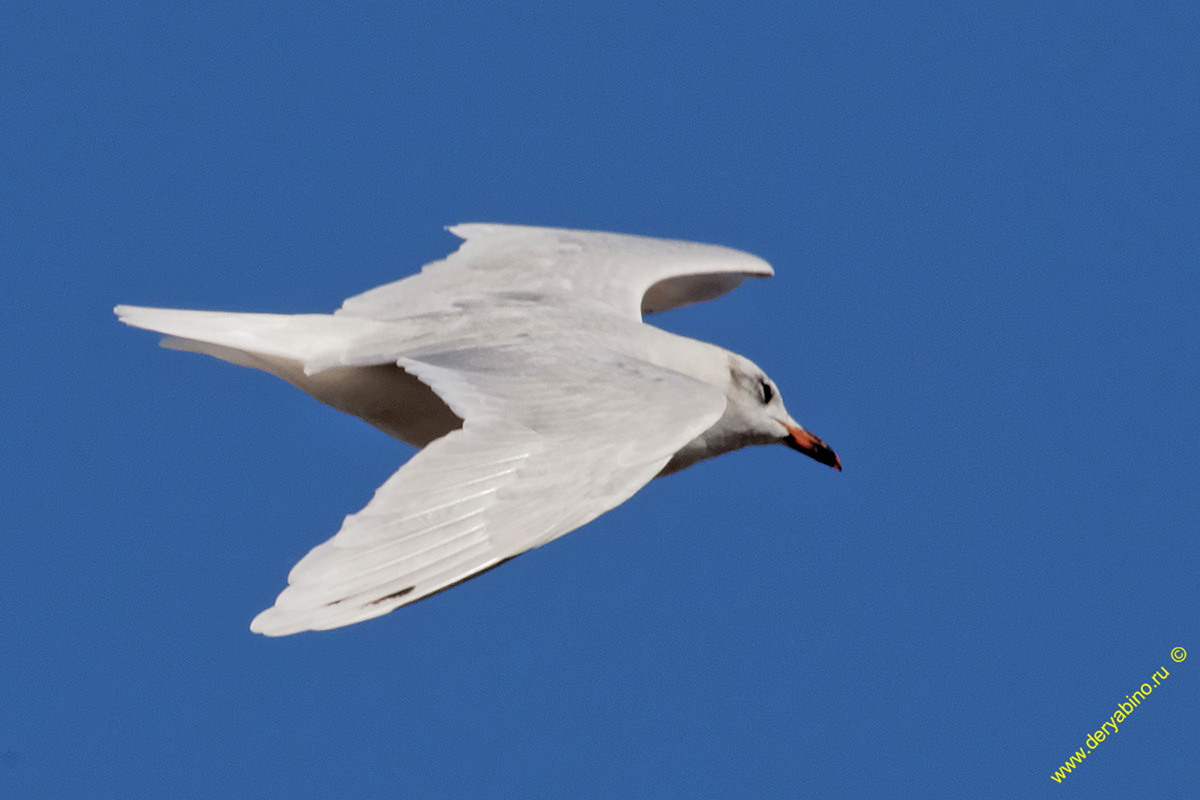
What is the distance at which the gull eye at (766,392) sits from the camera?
5.39 metres

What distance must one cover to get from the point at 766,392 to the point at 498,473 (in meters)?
1.63

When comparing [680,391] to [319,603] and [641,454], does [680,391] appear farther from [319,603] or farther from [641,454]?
[319,603]

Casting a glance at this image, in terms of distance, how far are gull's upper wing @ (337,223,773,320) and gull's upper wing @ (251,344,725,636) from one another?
2.85 ft

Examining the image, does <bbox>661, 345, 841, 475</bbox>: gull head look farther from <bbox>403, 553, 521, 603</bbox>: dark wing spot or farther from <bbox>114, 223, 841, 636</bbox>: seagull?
<bbox>403, 553, 521, 603</bbox>: dark wing spot

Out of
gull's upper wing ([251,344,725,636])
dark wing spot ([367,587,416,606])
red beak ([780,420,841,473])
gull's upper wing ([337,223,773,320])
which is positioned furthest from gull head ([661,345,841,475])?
dark wing spot ([367,587,416,606])

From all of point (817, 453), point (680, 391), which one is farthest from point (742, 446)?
point (680, 391)

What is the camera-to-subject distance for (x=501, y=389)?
443 centimetres

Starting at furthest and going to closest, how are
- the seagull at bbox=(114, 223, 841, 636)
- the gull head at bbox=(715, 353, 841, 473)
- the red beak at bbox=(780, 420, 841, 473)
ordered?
1. the red beak at bbox=(780, 420, 841, 473)
2. the gull head at bbox=(715, 353, 841, 473)
3. the seagull at bbox=(114, 223, 841, 636)

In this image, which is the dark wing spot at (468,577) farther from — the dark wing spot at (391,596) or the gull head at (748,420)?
the gull head at (748,420)

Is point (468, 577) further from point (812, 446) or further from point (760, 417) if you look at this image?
point (812, 446)

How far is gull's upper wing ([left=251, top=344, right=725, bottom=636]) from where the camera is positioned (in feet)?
12.1

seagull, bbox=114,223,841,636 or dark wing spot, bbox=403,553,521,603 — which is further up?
seagull, bbox=114,223,841,636

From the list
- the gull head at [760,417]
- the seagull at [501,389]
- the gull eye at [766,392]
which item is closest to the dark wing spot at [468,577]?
the seagull at [501,389]

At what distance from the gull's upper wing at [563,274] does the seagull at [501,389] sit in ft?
0.04
